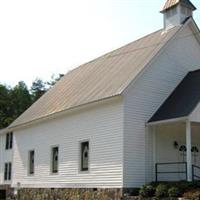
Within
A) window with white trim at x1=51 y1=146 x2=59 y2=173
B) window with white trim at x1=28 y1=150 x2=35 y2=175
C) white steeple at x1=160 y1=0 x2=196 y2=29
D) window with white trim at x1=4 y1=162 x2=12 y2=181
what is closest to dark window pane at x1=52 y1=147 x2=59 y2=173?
window with white trim at x1=51 y1=146 x2=59 y2=173

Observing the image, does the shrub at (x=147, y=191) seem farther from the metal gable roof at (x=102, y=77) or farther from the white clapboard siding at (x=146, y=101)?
the metal gable roof at (x=102, y=77)

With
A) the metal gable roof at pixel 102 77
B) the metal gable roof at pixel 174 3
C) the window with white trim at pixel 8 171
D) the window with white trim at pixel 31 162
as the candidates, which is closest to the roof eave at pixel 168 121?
the metal gable roof at pixel 102 77

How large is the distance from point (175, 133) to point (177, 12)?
6.87m

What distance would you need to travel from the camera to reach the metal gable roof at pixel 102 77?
2271 centimetres

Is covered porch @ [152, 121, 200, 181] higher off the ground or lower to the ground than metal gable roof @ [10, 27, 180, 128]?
lower

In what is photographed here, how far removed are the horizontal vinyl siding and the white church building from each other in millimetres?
47

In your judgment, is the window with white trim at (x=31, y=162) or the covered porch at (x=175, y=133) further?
the window with white trim at (x=31, y=162)

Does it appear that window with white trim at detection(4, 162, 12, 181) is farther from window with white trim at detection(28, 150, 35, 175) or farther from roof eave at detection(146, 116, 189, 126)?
roof eave at detection(146, 116, 189, 126)

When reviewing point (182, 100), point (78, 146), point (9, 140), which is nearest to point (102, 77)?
point (78, 146)

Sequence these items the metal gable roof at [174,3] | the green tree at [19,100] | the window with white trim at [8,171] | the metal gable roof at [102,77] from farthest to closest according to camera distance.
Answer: the green tree at [19,100] < the window with white trim at [8,171] < the metal gable roof at [174,3] < the metal gable roof at [102,77]

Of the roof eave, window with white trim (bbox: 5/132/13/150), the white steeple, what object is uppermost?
the white steeple

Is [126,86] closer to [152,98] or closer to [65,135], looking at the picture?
[152,98]

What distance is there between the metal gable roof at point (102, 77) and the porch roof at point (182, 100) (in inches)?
82.9

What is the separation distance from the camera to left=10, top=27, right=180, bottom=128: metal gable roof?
22.7 m
